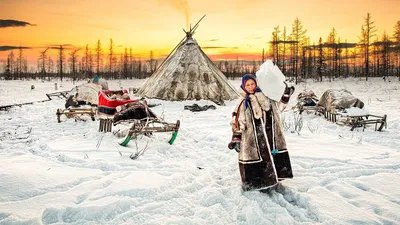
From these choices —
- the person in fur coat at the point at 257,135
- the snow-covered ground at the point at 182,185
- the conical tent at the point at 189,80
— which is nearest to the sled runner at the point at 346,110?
the snow-covered ground at the point at 182,185

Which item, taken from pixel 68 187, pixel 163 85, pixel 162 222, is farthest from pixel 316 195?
pixel 163 85

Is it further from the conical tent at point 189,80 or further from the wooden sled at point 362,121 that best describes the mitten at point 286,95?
the conical tent at point 189,80

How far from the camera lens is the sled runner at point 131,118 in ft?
19.2

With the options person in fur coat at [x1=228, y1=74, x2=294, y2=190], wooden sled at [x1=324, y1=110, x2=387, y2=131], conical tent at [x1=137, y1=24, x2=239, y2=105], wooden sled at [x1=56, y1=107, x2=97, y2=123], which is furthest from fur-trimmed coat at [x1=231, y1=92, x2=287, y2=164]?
conical tent at [x1=137, y1=24, x2=239, y2=105]

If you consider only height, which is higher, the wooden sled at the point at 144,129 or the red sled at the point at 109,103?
the red sled at the point at 109,103

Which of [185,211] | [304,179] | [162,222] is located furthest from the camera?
[304,179]

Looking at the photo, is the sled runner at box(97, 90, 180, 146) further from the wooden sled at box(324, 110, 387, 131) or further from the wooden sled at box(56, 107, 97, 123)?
the wooden sled at box(324, 110, 387, 131)

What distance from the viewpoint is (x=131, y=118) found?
256 inches

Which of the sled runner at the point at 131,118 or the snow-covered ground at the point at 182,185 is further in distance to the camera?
the sled runner at the point at 131,118

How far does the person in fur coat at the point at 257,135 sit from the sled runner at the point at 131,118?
2.72m

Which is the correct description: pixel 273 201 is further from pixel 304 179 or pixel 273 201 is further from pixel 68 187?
pixel 68 187

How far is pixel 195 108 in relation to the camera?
12.6m

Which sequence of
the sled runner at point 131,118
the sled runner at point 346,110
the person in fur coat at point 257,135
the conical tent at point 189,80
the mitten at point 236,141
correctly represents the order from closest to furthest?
1. the person in fur coat at point 257,135
2. the mitten at point 236,141
3. the sled runner at point 131,118
4. the sled runner at point 346,110
5. the conical tent at point 189,80

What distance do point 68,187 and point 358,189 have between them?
3731 millimetres
